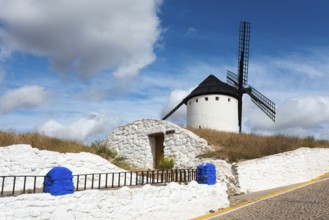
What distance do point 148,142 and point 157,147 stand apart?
122 cm

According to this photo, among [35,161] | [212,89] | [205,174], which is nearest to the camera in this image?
[205,174]

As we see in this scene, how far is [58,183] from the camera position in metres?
6.28

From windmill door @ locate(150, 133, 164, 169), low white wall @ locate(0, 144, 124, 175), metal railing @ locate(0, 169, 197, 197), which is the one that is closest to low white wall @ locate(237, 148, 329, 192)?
metal railing @ locate(0, 169, 197, 197)

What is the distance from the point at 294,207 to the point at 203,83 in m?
21.2

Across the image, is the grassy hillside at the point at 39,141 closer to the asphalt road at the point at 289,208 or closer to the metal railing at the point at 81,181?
the metal railing at the point at 81,181

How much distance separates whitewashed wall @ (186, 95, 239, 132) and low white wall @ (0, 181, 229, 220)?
17.0m

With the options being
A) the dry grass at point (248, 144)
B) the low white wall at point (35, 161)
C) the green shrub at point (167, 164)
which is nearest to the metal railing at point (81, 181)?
the low white wall at point (35, 161)

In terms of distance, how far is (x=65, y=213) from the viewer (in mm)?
6184

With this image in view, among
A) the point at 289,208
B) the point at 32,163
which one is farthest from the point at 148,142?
the point at 289,208

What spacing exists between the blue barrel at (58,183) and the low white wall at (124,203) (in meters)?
0.12

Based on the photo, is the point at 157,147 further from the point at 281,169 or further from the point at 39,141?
the point at 39,141

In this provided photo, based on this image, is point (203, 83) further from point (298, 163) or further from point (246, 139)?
point (298, 163)

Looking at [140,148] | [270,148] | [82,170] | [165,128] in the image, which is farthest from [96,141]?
[270,148]

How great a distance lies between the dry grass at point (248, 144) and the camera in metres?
16.1
